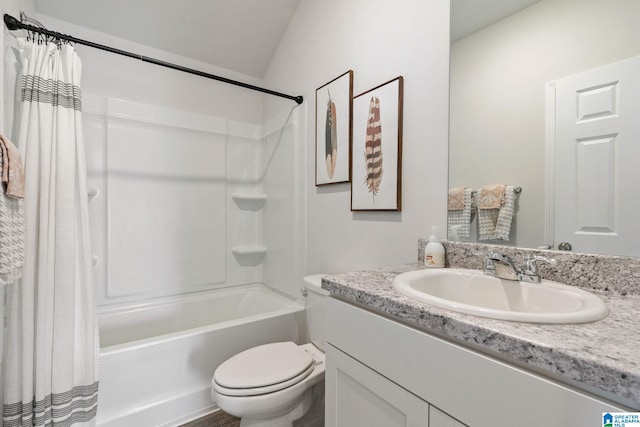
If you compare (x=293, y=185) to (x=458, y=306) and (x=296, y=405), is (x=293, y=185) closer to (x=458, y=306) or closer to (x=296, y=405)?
(x=296, y=405)

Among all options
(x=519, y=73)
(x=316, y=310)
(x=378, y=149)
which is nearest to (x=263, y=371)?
(x=316, y=310)

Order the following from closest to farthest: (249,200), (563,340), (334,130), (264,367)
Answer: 1. (563,340)
2. (264,367)
3. (334,130)
4. (249,200)

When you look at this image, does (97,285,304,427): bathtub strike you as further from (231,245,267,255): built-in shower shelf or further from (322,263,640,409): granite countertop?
(322,263,640,409): granite countertop

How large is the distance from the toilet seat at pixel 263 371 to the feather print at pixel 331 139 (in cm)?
102

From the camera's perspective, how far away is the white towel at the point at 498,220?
102 cm

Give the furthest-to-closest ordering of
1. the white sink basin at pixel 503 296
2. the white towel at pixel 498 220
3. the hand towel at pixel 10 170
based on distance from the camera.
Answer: the white towel at pixel 498 220
the hand towel at pixel 10 170
the white sink basin at pixel 503 296

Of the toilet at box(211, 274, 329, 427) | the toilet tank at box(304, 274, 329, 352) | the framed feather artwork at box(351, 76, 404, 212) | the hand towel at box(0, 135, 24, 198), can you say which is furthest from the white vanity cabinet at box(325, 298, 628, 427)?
the hand towel at box(0, 135, 24, 198)

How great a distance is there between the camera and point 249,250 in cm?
245

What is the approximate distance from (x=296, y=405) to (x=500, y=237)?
3.69ft

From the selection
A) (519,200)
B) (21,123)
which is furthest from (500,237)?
(21,123)

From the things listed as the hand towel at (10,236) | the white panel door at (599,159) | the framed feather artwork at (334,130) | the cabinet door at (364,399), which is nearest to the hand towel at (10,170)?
the hand towel at (10,236)

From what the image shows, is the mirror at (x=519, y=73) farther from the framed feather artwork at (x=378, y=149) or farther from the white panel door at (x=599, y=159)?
the framed feather artwork at (x=378, y=149)

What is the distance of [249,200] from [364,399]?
204 centimetres

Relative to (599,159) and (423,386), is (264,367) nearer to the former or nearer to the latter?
(423,386)
